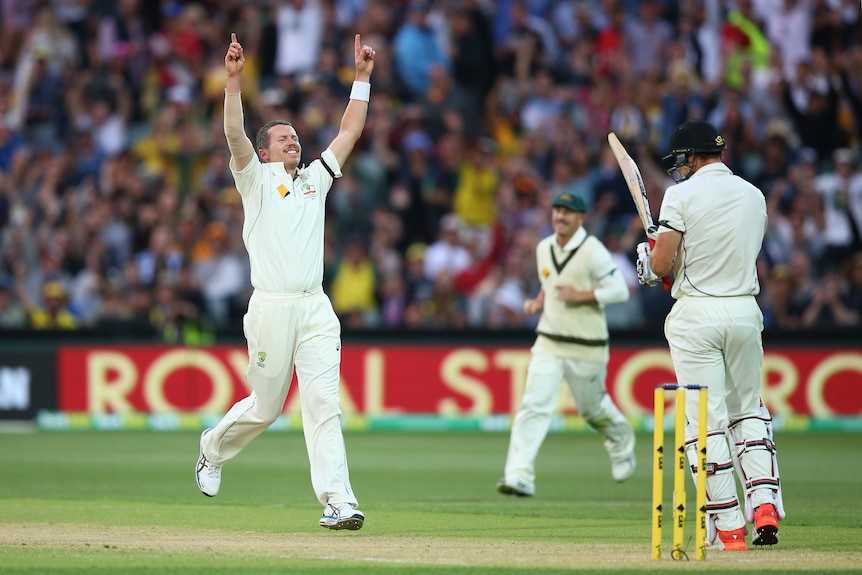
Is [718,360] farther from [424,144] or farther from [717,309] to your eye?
[424,144]

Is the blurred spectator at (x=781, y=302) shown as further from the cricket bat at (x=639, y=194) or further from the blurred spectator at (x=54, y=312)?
the cricket bat at (x=639, y=194)

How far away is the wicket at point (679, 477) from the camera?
23.2 ft

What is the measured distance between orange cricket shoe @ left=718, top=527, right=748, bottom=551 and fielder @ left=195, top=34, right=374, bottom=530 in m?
2.10

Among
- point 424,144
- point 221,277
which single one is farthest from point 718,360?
point 424,144

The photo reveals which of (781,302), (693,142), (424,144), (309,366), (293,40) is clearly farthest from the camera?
(293,40)

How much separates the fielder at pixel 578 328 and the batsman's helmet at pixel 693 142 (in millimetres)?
3818

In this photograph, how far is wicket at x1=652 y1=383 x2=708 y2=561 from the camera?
7.06m

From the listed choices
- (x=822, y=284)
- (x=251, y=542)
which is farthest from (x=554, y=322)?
(x=822, y=284)

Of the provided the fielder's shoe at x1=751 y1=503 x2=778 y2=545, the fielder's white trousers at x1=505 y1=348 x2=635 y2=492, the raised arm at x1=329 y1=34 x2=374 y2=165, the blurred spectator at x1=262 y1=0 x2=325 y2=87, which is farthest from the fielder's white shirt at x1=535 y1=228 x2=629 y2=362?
the blurred spectator at x1=262 y1=0 x2=325 y2=87

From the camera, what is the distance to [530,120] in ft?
67.3

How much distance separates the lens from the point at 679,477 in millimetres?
7012

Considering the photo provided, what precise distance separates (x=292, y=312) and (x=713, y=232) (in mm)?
2520

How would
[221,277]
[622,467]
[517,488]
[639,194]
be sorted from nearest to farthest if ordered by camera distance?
[639,194]
[517,488]
[622,467]
[221,277]

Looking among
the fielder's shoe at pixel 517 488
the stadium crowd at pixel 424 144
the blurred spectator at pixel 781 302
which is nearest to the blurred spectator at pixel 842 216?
the stadium crowd at pixel 424 144
